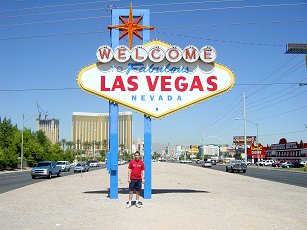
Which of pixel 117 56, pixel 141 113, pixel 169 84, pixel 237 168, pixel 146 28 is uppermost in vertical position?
pixel 146 28

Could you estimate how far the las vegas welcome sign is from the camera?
620 inches

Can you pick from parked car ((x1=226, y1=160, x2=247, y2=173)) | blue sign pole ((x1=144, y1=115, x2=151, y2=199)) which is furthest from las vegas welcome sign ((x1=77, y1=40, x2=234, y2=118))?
parked car ((x1=226, y1=160, x2=247, y2=173))

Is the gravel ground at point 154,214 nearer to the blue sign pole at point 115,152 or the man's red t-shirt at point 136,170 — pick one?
the blue sign pole at point 115,152

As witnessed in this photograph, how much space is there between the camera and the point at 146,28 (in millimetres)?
16672

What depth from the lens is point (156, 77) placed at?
15945 millimetres

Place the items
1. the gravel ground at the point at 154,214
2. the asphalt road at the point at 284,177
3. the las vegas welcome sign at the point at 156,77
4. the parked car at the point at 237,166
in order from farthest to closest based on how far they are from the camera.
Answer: the parked car at the point at 237,166
the asphalt road at the point at 284,177
the las vegas welcome sign at the point at 156,77
the gravel ground at the point at 154,214

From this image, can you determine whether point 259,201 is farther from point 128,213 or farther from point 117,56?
point 117,56

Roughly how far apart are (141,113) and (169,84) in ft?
5.27

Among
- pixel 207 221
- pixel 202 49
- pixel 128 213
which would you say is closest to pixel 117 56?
pixel 202 49

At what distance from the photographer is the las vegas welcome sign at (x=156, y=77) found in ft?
51.7

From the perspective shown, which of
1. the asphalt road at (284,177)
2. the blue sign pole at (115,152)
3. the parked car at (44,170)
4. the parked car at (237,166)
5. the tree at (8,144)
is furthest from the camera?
the tree at (8,144)

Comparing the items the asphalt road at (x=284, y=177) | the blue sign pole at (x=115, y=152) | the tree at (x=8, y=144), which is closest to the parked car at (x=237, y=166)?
the asphalt road at (x=284, y=177)

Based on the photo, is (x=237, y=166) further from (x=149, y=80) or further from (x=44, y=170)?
(x=149, y=80)

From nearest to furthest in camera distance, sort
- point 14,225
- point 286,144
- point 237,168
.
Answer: point 14,225 → point 237,168 → point 286,144
